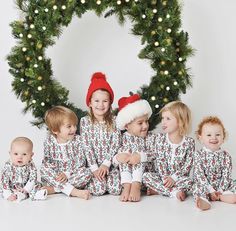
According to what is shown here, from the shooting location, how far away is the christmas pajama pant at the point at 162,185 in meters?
5.13

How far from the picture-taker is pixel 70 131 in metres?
5.33

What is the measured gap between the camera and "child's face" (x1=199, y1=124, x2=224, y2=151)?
16.5 feet

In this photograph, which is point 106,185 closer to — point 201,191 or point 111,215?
point 111,215

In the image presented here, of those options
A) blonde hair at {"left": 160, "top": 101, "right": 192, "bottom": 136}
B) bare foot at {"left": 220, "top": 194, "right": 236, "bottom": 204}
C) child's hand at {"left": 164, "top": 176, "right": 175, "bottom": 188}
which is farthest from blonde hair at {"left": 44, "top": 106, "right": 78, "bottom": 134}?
bare foot at {"left": 220, "top": 194, "right": 236, "bottom": 204}

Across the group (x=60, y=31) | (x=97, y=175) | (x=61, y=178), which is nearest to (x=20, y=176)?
(x=61, y=178)

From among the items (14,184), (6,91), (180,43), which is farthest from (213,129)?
(6,91)

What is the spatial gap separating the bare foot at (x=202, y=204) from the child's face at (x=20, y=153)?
142cm

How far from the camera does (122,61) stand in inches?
262

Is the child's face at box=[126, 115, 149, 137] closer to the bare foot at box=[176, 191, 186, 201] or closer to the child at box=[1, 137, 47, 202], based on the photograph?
the bare foot at box=[176, 191, 186, 201]

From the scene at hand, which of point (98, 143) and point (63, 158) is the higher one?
point (98, 143)

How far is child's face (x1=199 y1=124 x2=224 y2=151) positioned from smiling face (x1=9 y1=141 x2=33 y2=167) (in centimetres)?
144

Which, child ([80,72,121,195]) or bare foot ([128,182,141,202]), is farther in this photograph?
child ([80,72,121,195])

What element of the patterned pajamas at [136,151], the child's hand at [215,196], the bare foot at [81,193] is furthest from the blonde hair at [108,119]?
the child's hand at [215,196]

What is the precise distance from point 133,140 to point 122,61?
59.3 inches
